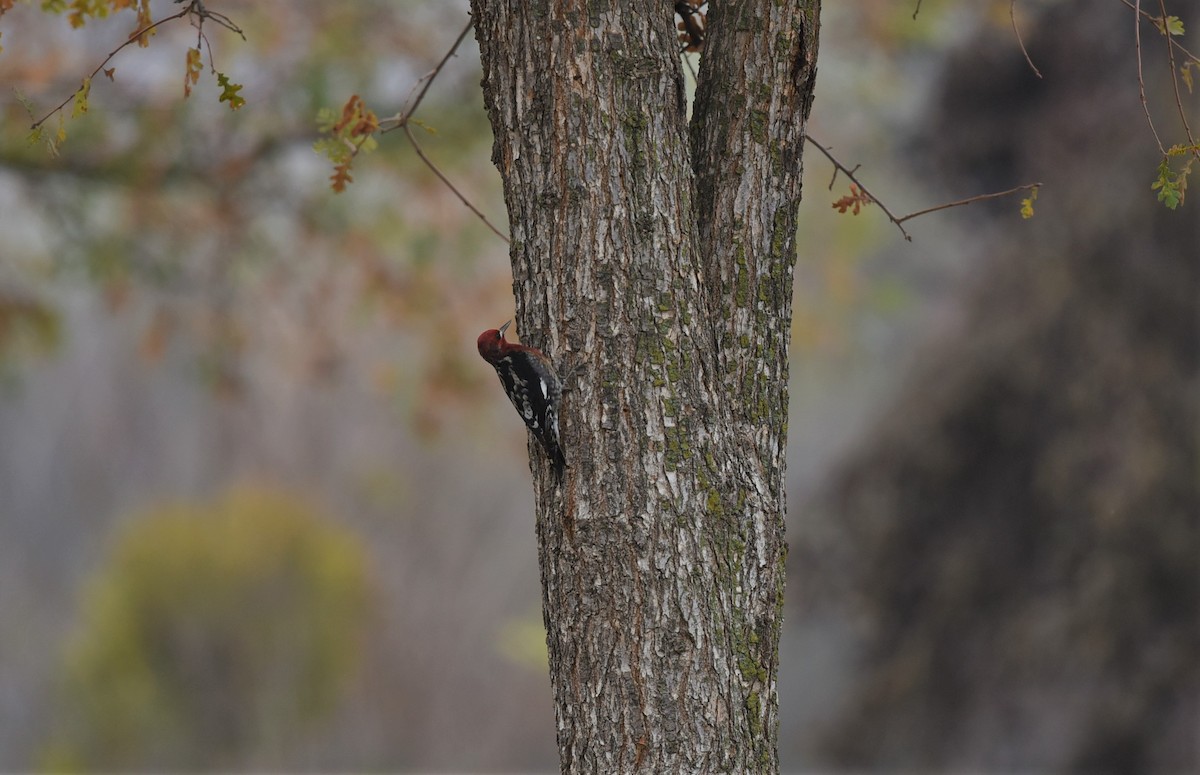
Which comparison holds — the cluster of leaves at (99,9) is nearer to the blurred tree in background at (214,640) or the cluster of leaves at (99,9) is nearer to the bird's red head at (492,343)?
the bird's red head at (492,343)

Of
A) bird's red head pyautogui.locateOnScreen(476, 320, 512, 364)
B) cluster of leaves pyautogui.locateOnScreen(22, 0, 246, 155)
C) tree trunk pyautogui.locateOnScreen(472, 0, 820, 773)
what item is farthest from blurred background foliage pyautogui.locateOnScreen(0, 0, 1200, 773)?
tree trunk pyautogui.locateOnScreen(472, 0, 820, 773)

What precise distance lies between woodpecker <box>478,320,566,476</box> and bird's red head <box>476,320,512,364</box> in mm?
381

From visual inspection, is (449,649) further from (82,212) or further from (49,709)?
(82,212)

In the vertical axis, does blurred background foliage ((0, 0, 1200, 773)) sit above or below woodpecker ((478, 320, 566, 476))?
above

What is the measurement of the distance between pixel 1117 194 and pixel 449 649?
949cm

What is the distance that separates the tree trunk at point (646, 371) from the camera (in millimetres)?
2252

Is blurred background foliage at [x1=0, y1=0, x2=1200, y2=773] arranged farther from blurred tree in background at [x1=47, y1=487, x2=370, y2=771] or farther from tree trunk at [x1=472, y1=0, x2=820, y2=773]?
tree trunk at [x1=472, y1=0, x2=820, y2=773]

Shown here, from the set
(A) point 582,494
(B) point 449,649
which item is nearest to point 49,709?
(B) point 449,649

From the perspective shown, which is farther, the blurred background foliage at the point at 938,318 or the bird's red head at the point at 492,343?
the blurred background foliage at the point at 938,318

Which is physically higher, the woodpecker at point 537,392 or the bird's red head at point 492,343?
the bird's red head at point 492,343

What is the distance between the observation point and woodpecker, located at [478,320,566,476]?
2.35 meters

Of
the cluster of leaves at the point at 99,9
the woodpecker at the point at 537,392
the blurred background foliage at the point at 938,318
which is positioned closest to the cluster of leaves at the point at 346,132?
the cluster of leaves at the point at 99,9

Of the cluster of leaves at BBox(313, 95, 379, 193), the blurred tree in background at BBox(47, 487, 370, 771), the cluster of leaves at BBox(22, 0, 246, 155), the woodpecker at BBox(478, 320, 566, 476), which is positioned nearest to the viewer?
the cluster of leaves at BBox(22, 0, 246, 155)

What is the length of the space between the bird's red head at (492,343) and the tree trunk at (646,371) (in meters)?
0.76
